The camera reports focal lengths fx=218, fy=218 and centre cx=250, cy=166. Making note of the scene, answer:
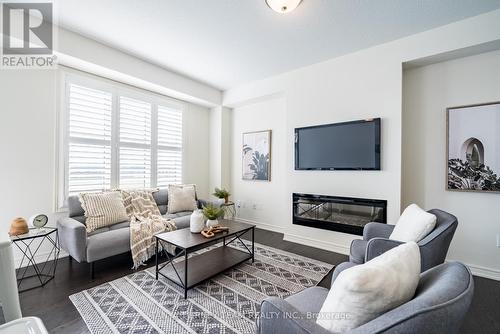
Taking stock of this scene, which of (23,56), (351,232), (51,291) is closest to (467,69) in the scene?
(351,232)

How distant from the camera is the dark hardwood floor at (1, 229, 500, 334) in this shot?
165 centimetres

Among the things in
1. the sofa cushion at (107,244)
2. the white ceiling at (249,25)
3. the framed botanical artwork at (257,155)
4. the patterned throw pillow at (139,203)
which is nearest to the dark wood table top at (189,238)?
the sofa cushion at (107,244)

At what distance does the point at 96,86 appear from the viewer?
124 inches

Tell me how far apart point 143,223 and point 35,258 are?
1.26 meters

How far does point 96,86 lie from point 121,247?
2.31 meters

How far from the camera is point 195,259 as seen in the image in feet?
8.30

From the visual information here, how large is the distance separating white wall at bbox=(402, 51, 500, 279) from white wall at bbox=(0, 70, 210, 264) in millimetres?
4553

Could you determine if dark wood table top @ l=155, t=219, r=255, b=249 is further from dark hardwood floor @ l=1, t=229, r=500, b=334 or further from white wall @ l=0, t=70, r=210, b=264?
white wall @ l=0, t=70, r=210, b=264

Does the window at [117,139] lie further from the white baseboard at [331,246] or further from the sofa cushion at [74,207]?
the white baseboard at [331,246]

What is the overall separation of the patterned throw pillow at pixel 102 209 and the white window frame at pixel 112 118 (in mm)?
425

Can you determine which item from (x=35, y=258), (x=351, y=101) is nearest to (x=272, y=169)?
A: (x=351, y=101)

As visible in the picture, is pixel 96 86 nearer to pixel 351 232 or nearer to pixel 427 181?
pixel 351 232

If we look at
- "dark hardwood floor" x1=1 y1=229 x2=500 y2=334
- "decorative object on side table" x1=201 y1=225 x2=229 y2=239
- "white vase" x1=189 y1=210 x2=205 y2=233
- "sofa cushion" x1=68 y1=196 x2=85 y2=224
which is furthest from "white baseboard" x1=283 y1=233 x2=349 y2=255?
"sofa cushion" x1=68 y1=196 x2=85 y2=224
